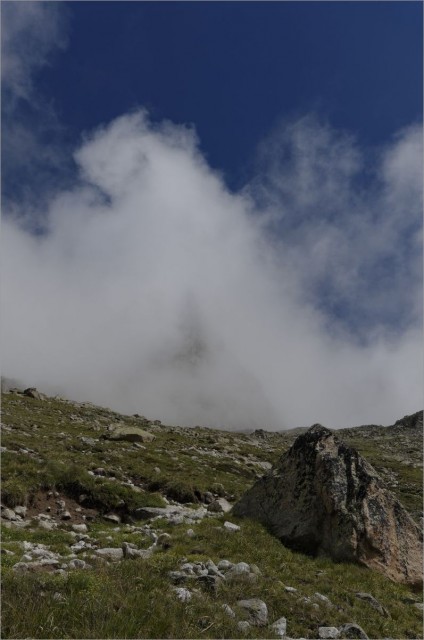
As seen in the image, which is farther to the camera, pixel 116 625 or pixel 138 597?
pixel 138 597

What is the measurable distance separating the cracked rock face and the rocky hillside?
1043 millimetres

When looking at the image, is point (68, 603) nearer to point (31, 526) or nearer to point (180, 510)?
point (31, 526)

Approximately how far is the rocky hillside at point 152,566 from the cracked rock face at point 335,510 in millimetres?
1043

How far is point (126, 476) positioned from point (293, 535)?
13562 mm

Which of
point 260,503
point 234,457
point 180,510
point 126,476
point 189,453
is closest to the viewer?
point 260,503

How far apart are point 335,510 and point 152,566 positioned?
9779mm

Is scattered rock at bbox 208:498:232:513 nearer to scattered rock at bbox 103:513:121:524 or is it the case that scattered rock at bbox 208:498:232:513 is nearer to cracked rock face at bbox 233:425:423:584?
cracked rock face at bbox 233:425:423:584

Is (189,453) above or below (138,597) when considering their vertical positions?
above

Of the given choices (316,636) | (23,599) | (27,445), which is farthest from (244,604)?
(27,445)

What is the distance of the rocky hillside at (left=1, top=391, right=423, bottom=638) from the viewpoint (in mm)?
8477

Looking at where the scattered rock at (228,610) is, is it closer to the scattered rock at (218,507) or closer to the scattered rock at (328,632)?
the scattered rock at (328,632)

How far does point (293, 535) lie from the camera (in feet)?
61.9

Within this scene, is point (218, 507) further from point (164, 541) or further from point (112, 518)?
point (164, 541)

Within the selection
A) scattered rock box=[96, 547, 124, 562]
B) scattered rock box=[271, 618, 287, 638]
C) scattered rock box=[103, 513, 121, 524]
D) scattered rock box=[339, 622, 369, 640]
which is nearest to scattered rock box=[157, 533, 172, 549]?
scattered rock box=[96, 547, 124, 562]
